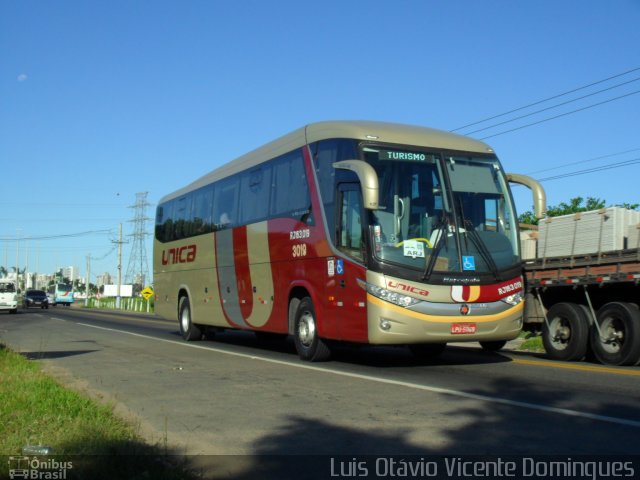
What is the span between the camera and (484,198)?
1206 centimetres

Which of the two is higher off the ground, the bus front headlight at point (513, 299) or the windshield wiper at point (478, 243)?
the windshield wiper at point (478, 243)

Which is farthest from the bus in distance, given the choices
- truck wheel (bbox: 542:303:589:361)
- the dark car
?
truck wheel (bbox: 542:303:589:361)

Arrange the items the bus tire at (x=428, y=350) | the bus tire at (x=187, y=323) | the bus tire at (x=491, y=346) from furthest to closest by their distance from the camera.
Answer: the bus tire at (x=187, y=323)
the bus tire at (x=491, y=346)
the bus tire at (x=428, y=350)

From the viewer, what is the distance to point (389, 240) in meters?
11.2

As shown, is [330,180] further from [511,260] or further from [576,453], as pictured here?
[576,453]

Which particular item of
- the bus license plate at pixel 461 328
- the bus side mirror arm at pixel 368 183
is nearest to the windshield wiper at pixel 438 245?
the bus license plate at pixel 461 328

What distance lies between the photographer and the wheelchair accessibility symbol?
11.4m

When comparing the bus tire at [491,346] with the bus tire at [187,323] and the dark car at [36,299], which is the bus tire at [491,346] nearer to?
the bus tire at [187,323]

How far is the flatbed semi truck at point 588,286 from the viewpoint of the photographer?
12.1 m

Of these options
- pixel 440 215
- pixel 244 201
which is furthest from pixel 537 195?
pixel 244 201

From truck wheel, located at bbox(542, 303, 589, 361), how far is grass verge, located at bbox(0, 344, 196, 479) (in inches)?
319

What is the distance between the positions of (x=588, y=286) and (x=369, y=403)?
6.11 metres

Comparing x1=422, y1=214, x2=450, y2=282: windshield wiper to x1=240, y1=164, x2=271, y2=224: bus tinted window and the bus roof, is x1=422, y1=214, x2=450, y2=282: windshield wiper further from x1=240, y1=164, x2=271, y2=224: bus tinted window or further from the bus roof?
x1=240, y1=164, x2=271, y2=224: bus tinted window

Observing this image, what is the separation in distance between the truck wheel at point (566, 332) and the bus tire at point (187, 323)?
928cm
